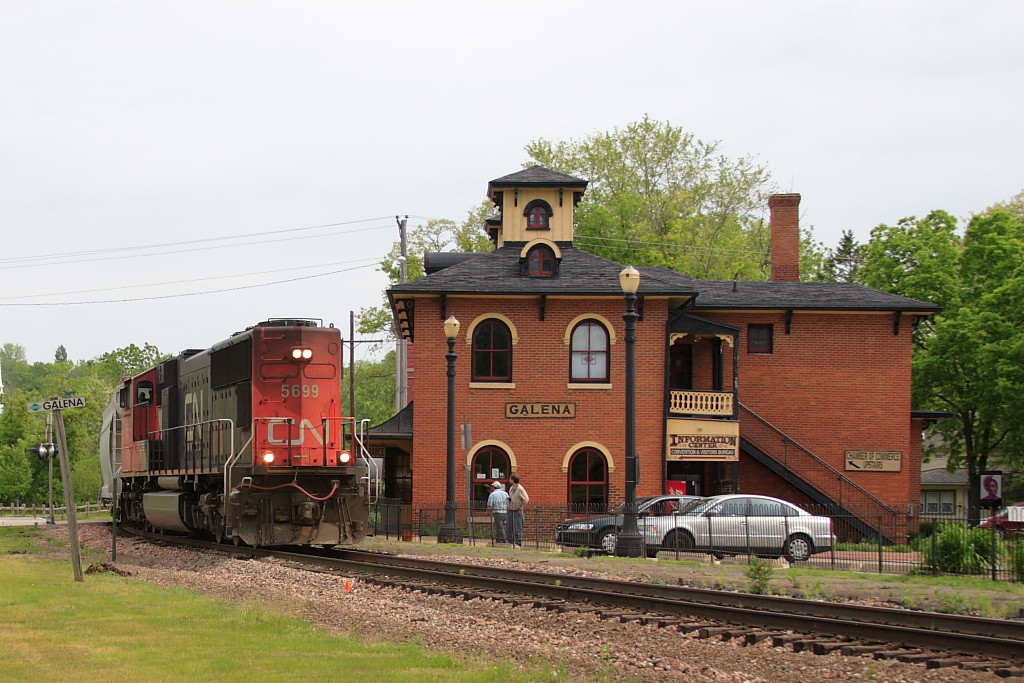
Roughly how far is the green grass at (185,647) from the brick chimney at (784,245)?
3023 centimetres

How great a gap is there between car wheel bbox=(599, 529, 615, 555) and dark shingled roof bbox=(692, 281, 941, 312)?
13404 mm

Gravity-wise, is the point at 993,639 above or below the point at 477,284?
below

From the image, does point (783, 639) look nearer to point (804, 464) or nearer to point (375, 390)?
point (804, 464)

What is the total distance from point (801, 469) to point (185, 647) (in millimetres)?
28589

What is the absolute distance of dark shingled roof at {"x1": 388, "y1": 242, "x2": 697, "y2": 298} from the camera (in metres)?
34.1

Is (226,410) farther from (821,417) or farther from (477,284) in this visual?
(821,417)

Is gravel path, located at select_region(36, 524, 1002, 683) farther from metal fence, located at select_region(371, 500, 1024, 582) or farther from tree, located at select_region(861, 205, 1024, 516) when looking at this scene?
tree, located at select_region(861, 205, 1024, 516)

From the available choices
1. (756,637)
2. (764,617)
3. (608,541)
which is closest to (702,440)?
(608,541)

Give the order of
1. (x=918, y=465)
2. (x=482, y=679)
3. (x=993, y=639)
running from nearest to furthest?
(x=482, y=679) < (x=993, y=639) < (x=918, y=465)

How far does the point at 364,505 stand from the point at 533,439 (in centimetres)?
1326

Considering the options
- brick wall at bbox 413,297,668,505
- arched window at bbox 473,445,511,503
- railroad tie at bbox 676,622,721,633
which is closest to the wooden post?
railroad tie at bbox 676,622,721,633

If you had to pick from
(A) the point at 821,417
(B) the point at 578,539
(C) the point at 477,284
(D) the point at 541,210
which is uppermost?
(D) the point at 541,210

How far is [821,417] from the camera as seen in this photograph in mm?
37156

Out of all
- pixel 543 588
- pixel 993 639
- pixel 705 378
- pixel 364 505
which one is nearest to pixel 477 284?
pixel 705 378
